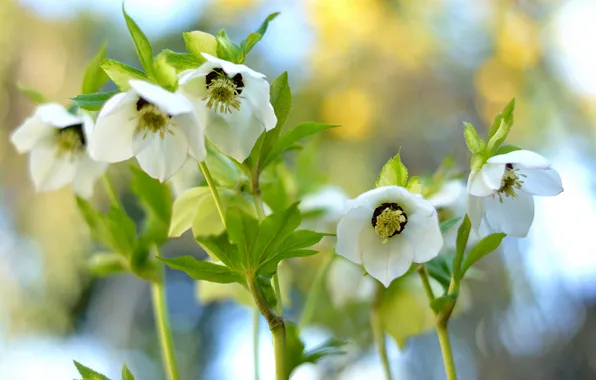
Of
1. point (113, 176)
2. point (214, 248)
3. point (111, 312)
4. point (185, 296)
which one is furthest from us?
point (185, 296)

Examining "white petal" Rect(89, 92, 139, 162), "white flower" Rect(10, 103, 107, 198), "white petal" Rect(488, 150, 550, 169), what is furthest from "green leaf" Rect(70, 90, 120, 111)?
"white petal" Rect(488, 150, 550, 169)

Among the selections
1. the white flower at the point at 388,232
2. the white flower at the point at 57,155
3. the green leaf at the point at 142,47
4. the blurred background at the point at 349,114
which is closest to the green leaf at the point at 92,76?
the white flower at the point at 57,155

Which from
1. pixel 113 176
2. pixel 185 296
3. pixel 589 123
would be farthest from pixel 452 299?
pixel 185 296

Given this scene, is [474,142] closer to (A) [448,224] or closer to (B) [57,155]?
(A) [448,224]

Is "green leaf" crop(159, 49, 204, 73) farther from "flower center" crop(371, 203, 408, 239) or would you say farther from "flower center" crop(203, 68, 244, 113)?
"flower center" crop(371, 203, 408, 239)

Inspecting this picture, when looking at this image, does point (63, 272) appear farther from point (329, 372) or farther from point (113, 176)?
point (329, 372)
